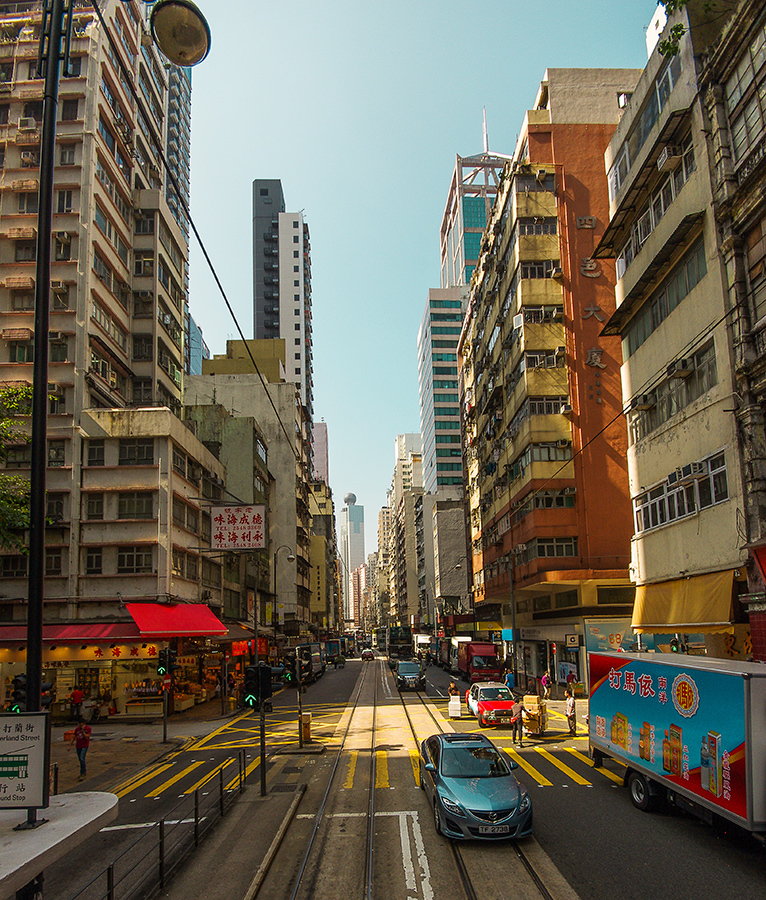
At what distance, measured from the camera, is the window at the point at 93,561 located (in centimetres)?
3588

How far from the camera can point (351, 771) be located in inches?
794

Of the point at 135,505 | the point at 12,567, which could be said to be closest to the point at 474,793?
the point at 135,505

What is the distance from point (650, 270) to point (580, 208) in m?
20.6

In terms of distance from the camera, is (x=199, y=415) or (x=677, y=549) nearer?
(x=677, y=549)

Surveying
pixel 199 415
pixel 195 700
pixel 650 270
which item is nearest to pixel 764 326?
pixel 650 270

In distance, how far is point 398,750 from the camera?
23.3 m

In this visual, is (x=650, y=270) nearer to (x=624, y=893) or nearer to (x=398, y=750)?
(x=398, y=750)

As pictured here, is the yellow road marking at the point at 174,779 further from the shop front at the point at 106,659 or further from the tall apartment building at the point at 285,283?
the tall apartment building at the point at 285,283

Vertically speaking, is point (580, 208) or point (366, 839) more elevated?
point (580, 208)

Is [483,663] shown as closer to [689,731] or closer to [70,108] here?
[689,731]

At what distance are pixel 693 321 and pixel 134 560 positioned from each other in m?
27.6

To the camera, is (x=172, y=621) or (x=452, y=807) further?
(x=172, y=621)

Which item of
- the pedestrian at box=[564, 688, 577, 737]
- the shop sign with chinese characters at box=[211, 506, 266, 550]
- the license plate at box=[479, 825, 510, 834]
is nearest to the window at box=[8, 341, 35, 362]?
the shop sign with chinese characters at box=[211, 506, 266, 550]

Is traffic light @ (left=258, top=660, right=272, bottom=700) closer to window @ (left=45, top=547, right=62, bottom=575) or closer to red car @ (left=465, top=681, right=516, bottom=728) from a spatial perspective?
red car @ (left=465, top=681, right=516, bottom=728)
